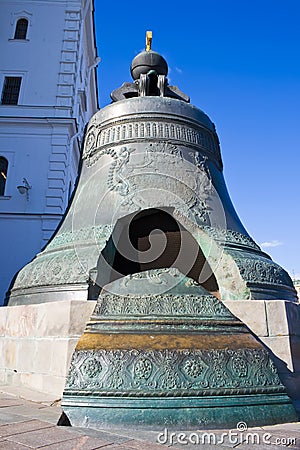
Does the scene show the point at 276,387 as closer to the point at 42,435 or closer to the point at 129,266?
the point at 42,435

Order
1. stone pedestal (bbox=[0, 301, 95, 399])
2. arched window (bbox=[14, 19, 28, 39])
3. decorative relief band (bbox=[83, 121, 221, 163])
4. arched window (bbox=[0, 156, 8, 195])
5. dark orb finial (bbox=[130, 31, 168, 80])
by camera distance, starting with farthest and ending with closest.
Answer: arched window (bbox=[14, 19, 28, 39]) < arched window (bbox=[0, 156, 8, 195]) < dark orb finial (bbox=[130, 31, 168, 80]) < decorative relief band (bbox=[83, 121, 221, 163]) < stone pedestal (bbox=[0, 301, 95, 399])

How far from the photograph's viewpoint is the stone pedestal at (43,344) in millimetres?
2928

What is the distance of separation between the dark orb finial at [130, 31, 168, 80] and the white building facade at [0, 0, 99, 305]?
8.99m

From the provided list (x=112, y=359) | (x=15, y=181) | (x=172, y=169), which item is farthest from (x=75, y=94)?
(x=112, y=359)

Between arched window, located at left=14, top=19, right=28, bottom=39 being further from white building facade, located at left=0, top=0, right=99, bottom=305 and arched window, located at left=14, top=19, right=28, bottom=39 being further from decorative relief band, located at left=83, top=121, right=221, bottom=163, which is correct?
decorative relief band, located at left=83, top=121, right=221, bottom=163

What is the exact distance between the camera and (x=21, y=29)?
17391mm

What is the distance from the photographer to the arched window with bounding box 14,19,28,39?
17281 millimetres

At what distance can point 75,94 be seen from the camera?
16.3m

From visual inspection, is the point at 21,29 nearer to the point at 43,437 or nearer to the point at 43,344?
the point at 43,344

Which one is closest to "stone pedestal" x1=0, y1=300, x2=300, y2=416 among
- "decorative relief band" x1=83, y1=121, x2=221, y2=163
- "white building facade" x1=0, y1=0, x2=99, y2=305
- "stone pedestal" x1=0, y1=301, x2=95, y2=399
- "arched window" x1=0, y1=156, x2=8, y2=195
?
"stone pedestal" x1=0, y1=301, x2=95, y2=399

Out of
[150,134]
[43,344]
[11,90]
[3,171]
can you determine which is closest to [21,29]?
[11,90]

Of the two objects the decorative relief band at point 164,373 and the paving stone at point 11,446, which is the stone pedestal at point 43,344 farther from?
the paving stone at point 11,446

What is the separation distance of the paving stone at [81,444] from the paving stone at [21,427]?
30 cm

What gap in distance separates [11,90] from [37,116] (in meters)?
2.04
